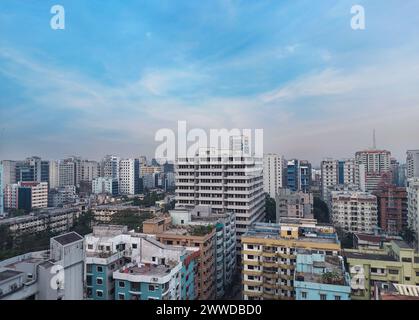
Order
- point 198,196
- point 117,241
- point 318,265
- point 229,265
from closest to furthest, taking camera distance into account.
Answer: point 318,265, point 117,241, point 229,265, point 198,196

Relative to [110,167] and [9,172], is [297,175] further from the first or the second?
[9,172]

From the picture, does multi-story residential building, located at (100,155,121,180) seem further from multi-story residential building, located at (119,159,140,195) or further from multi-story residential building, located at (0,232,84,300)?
multi-story residential building, located at (0,232,84,300)

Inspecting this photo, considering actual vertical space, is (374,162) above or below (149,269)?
above

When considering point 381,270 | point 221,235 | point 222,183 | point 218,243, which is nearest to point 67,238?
point 218,243

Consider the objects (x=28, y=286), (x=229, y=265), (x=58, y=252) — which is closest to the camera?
(x=28, y=286)

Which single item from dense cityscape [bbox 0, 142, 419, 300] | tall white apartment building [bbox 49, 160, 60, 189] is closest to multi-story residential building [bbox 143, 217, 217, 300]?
dense cityscape [bbox 0, 142, 419, 300]
